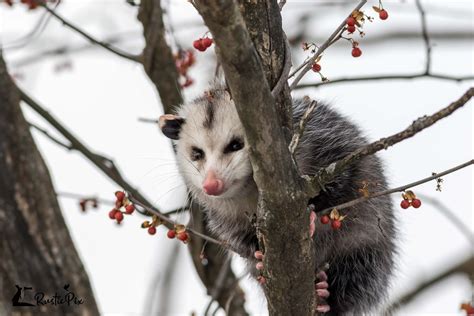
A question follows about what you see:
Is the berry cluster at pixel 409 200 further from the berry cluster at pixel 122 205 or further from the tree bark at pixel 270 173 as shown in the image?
the berry cluster at pixel 122 205

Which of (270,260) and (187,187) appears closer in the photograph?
(270,260)

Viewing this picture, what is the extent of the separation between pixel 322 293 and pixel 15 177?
1.10 m

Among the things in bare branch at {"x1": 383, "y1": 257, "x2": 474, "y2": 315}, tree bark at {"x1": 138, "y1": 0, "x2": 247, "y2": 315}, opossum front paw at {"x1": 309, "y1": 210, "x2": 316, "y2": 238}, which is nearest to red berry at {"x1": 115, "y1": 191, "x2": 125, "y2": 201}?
opossum front paw at {"x1": 309, "y1": 210, "x2": 316, "y2": 238}

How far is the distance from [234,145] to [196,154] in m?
0.24

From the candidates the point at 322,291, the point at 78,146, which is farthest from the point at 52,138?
the point at 322,291

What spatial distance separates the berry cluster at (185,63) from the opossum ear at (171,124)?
1.65ft

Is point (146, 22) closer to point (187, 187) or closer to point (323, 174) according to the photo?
point (187, 187)

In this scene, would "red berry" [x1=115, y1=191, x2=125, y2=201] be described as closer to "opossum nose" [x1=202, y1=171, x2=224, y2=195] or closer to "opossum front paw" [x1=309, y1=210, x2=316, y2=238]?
"opossum nose" [x1=202, y1=171, x2=224, y2=195]

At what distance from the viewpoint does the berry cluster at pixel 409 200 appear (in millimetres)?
2225

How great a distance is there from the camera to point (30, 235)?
2.39m

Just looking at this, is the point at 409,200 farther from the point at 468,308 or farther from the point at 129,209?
the point at 129,209

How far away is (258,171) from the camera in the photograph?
78.7 inches

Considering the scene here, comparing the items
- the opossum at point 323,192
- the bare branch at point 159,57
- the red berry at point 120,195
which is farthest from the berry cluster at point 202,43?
the bare branch at point 159,57

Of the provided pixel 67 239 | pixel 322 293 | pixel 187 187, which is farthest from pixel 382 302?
pixel 67 239
